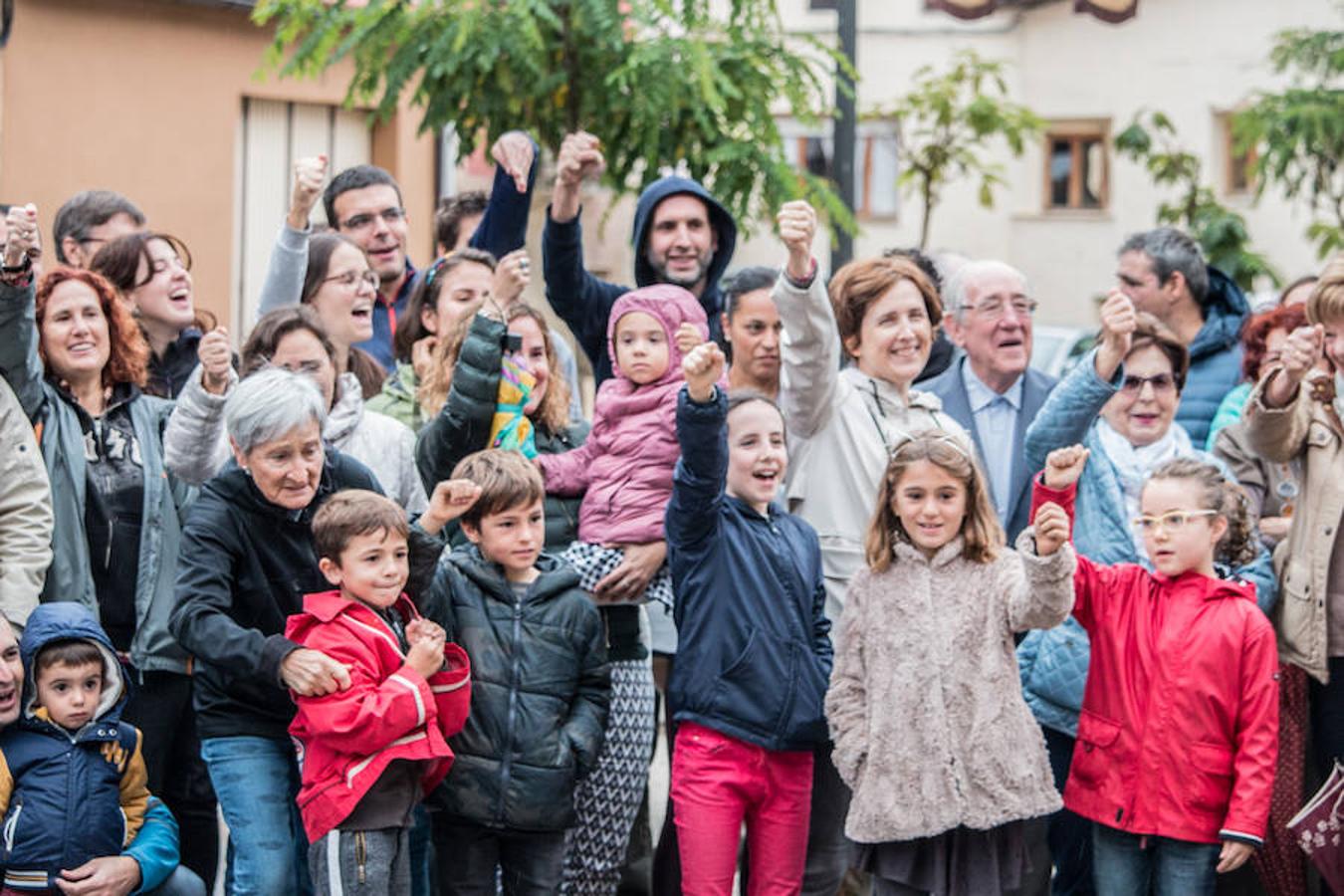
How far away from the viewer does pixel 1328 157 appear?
1725cm

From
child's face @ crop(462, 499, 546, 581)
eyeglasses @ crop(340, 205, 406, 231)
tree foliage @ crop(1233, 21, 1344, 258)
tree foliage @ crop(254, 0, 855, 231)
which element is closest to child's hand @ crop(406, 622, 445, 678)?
child's face @ crop(462, 499, 546, 581)

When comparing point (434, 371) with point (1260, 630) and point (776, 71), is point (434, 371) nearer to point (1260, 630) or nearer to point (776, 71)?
point (1260, 630)

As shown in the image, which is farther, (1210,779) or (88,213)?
(88,213)

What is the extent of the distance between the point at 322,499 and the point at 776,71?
523 cm

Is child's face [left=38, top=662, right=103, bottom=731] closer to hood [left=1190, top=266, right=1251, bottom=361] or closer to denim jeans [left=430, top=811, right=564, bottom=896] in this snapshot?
denim jeans [left=430, top=811, right=564, bottom=896]

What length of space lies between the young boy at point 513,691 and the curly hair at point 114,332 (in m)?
1.19

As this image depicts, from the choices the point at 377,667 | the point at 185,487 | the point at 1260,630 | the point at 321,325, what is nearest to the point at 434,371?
the point at 321,325

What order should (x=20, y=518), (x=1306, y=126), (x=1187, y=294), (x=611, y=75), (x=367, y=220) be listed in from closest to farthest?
(x=20, y=518) < (x=367, y=220) < (x=1187, y=294) < (x=611, y=75) < (x=1306, y=126)

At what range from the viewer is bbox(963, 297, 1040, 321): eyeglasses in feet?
21.3

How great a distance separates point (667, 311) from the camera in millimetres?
5914

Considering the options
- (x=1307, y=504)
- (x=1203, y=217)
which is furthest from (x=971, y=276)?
(x=1203, y=217)

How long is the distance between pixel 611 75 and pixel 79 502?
4.38m

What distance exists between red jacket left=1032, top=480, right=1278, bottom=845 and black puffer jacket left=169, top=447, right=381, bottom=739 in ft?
6.86

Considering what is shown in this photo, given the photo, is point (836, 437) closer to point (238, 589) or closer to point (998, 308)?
point (998, 308)
